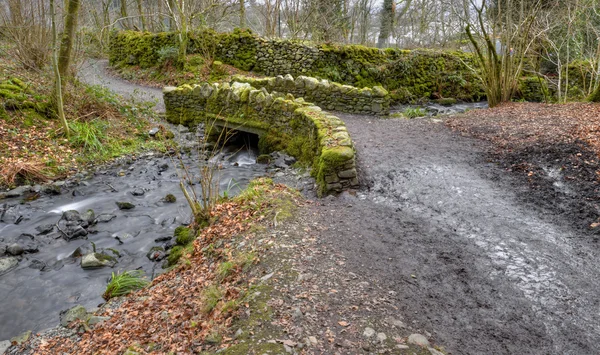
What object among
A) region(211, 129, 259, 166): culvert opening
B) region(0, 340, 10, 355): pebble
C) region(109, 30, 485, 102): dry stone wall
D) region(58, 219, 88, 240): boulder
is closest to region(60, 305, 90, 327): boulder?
region(0, 340, 10, 355): pebble

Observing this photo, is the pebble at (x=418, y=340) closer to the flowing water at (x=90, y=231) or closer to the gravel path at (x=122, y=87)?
the flowing water at (x=90, y=231)

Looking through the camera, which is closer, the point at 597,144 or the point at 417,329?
the point at 417,329

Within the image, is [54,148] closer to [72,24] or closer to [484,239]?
[72,24]

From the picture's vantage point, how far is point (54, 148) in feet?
29.5

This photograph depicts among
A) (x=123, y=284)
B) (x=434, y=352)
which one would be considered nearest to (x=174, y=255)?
(x=123, y=284)

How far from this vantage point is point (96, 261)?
5.39m

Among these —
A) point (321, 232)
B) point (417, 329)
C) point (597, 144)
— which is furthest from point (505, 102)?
point (417, 329)

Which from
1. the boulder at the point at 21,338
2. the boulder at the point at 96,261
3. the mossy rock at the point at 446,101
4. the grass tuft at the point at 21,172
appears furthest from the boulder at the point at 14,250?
the mossy rock at the point at 446,101

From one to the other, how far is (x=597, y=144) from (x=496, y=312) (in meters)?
4.61

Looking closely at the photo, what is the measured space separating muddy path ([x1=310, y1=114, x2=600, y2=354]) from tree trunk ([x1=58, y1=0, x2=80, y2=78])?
319 inches

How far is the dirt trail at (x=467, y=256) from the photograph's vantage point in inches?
→ 125

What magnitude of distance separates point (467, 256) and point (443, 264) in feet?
1.14

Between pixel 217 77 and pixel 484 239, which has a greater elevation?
pixel 217 77

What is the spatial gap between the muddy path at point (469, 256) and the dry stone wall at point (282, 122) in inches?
21.9
